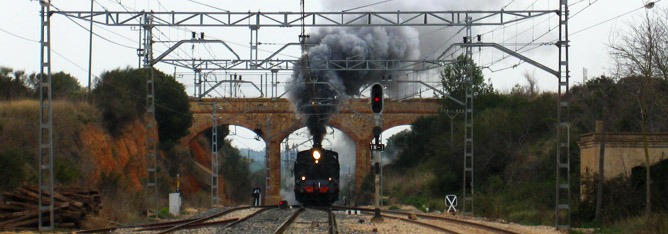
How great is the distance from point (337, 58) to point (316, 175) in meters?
10.9

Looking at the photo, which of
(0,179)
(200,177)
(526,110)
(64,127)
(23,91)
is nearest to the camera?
(0,179)

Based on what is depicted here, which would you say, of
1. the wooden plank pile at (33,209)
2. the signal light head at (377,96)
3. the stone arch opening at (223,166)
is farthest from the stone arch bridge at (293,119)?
the wooden plank pile at (33,209)

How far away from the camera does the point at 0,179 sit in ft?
114

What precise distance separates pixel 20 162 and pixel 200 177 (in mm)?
39224

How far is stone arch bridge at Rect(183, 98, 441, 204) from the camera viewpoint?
78.2m

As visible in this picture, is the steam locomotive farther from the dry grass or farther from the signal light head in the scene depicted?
the signal light head

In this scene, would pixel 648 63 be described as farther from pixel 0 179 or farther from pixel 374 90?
pixel 0 179

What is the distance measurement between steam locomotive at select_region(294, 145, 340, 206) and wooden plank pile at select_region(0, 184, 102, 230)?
69.0 ft

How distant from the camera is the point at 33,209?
28.7 meters

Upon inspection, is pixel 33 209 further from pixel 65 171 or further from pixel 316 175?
pixel 316 175

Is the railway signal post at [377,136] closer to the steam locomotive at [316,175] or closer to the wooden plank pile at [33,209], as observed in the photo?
the wooden plank pile at [33,209]

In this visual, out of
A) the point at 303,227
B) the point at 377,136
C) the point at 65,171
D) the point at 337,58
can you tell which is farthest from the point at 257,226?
the point at 337,58

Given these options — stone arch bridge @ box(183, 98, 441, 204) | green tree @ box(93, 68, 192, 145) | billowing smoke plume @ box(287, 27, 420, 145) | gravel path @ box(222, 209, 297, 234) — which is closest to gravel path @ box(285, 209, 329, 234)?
gravel path @ box(222, 209, 297, 234)

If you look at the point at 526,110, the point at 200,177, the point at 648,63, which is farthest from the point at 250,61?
the point at 200,177
